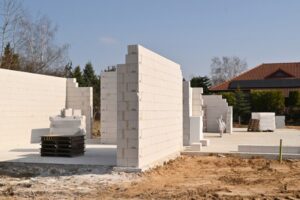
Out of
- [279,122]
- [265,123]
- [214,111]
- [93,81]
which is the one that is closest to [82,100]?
[214,111]

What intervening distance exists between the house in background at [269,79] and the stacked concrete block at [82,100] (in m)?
23.6

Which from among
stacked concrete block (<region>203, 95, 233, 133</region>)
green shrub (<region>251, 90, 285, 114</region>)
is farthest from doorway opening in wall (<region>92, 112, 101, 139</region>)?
green shrub (<region>251, 90, 285, 114</region>)

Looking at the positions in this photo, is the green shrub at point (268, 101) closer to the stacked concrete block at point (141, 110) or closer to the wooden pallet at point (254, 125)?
the wooden pallet at point (254, 125)

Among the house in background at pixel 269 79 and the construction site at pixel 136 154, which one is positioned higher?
the house in background at pixel 269 79

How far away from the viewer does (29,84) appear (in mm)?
15227

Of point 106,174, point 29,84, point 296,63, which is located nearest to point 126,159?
point 106,174

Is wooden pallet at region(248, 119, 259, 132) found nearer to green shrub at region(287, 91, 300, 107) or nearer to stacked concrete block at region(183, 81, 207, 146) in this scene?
stacked concrete block at region(183, 81, 207, 146)

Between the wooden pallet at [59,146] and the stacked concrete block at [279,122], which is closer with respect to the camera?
the wooden pallet at [59,146]

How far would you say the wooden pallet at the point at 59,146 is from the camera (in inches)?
424

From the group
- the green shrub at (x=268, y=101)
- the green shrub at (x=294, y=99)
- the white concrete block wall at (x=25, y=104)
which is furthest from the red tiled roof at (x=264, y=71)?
the white concrete block wall at (x=25, y=104)

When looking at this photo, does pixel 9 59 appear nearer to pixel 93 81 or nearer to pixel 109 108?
pixel 93 81

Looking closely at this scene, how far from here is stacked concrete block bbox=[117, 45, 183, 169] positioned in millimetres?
8859

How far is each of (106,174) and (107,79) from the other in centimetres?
693

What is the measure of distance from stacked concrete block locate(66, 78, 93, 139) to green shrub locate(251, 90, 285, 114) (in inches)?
694
